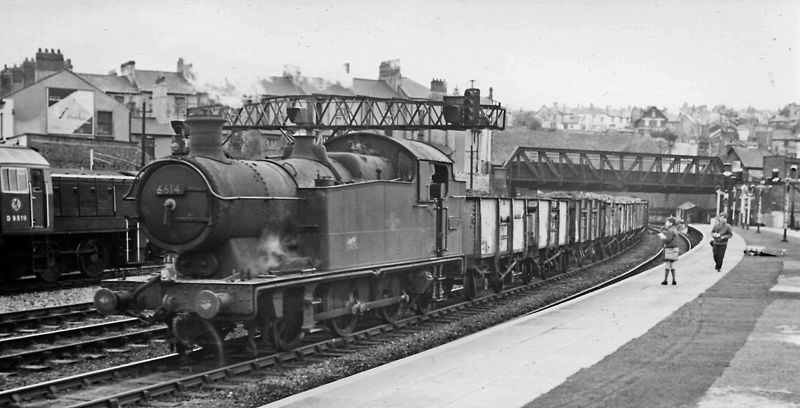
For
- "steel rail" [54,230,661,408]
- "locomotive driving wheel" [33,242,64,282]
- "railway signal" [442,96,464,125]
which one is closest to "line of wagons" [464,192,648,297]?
A: "steel rail" [54,230,661,408]

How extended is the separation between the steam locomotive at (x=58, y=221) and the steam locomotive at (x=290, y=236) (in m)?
8.23

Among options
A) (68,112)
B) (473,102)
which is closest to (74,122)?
(68,112)

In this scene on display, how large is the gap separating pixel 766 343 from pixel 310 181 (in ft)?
21.5

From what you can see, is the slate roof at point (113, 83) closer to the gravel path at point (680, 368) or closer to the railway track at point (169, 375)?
the railway track at point (169, 375)

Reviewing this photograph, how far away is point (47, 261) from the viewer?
65.8 feet

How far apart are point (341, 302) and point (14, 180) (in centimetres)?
1035

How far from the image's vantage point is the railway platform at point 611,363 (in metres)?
8.07

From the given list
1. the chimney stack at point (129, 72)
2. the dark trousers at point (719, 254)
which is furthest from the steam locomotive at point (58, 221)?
the chimney stack at point (129, 72)

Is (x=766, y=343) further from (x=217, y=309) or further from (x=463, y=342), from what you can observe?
(x=217, y=309)

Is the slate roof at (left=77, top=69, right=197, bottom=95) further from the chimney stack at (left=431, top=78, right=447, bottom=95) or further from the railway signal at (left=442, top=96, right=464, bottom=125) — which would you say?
the railway signal at (left=442, top=96, right=464, bottom=125)

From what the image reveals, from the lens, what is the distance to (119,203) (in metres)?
22.0

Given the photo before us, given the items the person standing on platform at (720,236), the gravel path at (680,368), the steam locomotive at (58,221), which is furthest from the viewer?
the person standing on platform at (720,236)

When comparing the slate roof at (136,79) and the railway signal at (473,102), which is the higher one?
the slate roof at (136,79)

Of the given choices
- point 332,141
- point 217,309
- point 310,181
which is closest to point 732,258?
point 332,141
